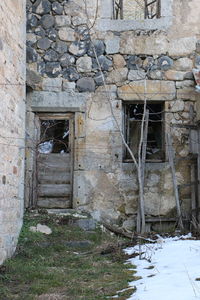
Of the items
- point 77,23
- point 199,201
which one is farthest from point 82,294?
point 77,23

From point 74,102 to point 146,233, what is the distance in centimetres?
237

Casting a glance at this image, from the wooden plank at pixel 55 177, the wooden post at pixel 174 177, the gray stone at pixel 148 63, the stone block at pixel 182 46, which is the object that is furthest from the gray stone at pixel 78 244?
the stone block at pixel 182 46

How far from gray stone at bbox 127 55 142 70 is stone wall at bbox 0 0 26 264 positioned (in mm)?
1814

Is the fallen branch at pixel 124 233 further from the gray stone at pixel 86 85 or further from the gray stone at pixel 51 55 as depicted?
the gray stone at pixel 51 55

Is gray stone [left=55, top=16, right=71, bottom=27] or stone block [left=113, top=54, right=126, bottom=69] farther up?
gray stone [left=55, top=16, right=71, bottom=27]

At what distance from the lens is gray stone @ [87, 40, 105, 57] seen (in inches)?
289

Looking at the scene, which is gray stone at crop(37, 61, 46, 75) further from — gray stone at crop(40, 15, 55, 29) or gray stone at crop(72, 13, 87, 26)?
gray stone at crop(72, 13, 87, 26)

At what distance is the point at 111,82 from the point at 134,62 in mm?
509

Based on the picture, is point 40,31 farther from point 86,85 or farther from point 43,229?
point 43,229

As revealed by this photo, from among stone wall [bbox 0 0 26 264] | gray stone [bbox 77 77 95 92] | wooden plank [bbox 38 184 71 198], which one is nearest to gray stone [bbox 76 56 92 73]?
gray stone [bbox 77 77 95 92]

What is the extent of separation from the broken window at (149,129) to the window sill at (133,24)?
4.12 ft

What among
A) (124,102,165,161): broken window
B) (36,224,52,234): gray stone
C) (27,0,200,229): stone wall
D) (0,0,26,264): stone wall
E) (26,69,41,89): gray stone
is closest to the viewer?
(0,0,26,264): stone wall

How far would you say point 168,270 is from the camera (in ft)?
14.9

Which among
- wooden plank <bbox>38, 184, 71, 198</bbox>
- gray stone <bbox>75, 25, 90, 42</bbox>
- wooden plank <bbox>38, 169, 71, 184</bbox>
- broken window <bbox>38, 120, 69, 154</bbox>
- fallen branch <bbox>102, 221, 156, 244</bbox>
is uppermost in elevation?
gray stone <bbox>75, 25, 90, 42</bbox>
